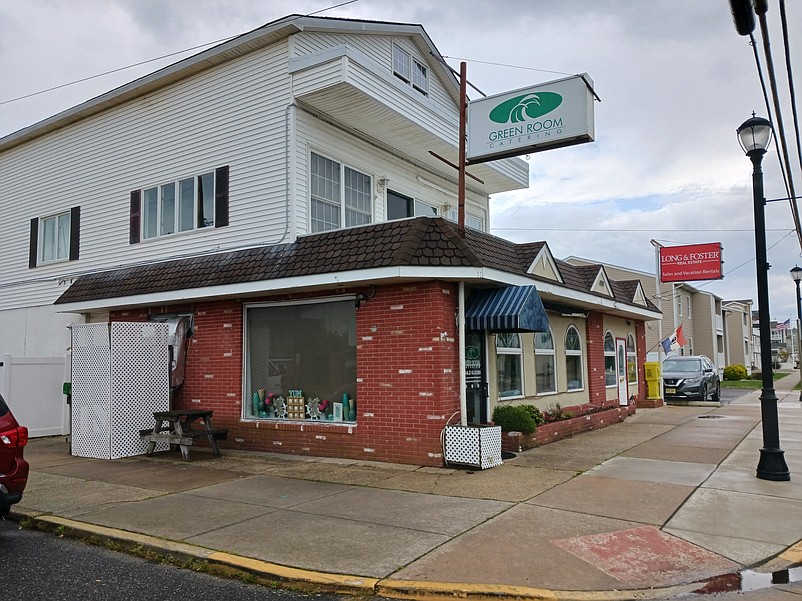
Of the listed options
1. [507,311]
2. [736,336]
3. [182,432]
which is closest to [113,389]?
[182,432]

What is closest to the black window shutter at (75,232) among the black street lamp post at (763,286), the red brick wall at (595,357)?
the red brick wall at (595,357)

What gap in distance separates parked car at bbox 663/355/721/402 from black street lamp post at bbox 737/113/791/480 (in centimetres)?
1504

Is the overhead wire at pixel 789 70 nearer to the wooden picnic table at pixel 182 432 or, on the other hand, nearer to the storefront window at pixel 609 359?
the storefront window at pixel 609 359

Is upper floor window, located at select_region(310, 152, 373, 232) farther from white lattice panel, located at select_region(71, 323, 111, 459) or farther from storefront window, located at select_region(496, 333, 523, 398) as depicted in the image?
white lattice panel, located at select_region(71, 323, 111, 459)

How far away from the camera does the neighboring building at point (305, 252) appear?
33.3 feet

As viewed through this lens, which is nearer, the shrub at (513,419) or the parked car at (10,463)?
the parked car at (10,463)

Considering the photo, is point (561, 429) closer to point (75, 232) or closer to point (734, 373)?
point (75, 232)

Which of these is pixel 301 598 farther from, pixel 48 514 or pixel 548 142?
pixel 548 142

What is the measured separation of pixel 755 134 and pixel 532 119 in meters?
3.23

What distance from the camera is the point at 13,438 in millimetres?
6523

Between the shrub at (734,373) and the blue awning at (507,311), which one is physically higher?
the blue awning at (507,311)

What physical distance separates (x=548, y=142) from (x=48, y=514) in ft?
28.0

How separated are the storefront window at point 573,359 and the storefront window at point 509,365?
2.68 m

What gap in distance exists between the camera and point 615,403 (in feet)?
57.9
